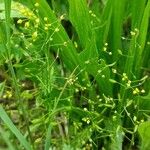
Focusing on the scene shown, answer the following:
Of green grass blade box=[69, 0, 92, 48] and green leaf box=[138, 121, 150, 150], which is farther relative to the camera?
green grass blade box=[69, 0, 92, 48]

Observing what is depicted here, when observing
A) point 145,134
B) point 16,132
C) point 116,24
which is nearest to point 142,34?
point 116,24

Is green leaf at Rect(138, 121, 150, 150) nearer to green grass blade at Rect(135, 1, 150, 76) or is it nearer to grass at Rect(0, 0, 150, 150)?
grass at Rect(0, 0, 150, 150)

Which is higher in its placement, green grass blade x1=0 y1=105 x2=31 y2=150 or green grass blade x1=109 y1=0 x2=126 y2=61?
green grass blade x1=109 y1=0 x2=126 y2=61

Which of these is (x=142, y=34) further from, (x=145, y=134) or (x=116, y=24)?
(x=145, y=134)

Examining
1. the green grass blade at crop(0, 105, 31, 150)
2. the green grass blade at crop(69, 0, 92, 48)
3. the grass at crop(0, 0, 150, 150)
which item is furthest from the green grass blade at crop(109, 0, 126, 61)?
the green grass blade at crop(0, 105, 31, 150)

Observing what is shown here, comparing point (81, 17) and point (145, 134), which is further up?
point (81, 17)

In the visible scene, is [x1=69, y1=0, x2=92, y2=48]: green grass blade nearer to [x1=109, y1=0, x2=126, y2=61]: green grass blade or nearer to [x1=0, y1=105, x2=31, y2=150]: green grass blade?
[x1=109, y1=0, x2=126, y2=61]: green grass blade

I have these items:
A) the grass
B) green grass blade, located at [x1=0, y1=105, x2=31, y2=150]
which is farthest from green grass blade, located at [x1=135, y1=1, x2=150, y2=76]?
green grass blade, located at [x1=0, y1=105, x2=31, y2=150]

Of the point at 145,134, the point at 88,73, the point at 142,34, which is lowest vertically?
the point at 145,134

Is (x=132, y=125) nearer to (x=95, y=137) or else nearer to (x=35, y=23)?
(x=95, y=137)
